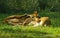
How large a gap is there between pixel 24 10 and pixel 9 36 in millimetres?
14823

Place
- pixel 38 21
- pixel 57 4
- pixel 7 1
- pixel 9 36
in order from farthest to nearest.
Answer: pixel 57 4 → pixel 7 1 → pixel 38 21 → pixel 9 36

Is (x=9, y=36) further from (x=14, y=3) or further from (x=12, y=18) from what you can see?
(x=14, y=3)

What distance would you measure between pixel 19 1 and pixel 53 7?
484cm

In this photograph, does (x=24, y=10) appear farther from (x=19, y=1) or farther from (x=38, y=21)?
(x=38, y=21)

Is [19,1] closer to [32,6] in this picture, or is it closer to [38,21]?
[32,6]

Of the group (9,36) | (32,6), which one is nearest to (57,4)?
(32,6)

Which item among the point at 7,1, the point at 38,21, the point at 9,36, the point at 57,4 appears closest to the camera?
the point at 9,36

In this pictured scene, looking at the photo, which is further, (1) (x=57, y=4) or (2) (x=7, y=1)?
(1) (x=57, y=4)

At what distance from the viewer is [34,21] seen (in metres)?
14.4

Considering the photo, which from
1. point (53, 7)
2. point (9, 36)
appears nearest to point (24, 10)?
point (53, 7)

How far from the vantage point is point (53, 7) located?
91.3 ft

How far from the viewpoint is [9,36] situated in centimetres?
962

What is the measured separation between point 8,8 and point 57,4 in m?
5.78

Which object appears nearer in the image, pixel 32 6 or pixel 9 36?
pixel 9 36
